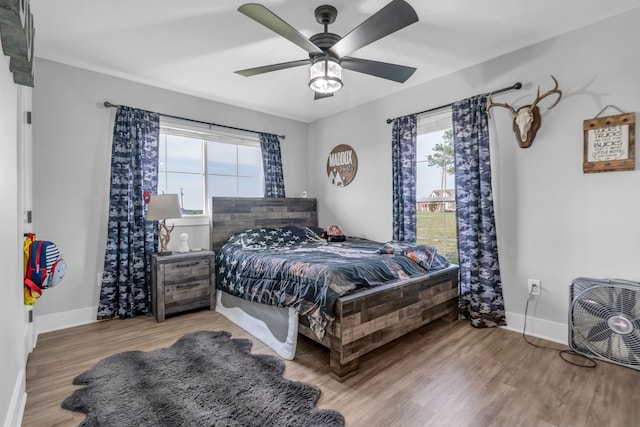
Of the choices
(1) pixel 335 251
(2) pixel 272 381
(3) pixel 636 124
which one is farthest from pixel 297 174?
(3) pixel 636 124

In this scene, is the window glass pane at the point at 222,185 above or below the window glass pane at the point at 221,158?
below

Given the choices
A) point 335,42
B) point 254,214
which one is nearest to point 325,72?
point 335,42

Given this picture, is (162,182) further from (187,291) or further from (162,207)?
(187,291)

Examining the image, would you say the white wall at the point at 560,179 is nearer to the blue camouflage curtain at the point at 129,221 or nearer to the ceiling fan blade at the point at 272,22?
the ceiling fan blade at the point at 272,22

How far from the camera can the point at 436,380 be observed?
2070mm

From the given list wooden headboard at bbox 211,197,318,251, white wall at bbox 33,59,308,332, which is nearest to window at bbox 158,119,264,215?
wooden headboard at bbox 211,197,318,251

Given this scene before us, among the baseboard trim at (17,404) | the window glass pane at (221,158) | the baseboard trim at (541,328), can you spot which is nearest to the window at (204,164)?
the window glass pane at (221,158)

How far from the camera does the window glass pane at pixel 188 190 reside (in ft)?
12.3

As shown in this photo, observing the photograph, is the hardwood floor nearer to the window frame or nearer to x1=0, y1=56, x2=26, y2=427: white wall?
x1=0, y1=56, x2=26, y2=427: white wall

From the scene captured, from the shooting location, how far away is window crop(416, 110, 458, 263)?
3.43 metres

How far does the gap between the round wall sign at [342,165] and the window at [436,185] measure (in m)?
0.97

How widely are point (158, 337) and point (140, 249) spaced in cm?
102

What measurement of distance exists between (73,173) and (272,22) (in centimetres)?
261

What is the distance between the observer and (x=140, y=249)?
131 inches
